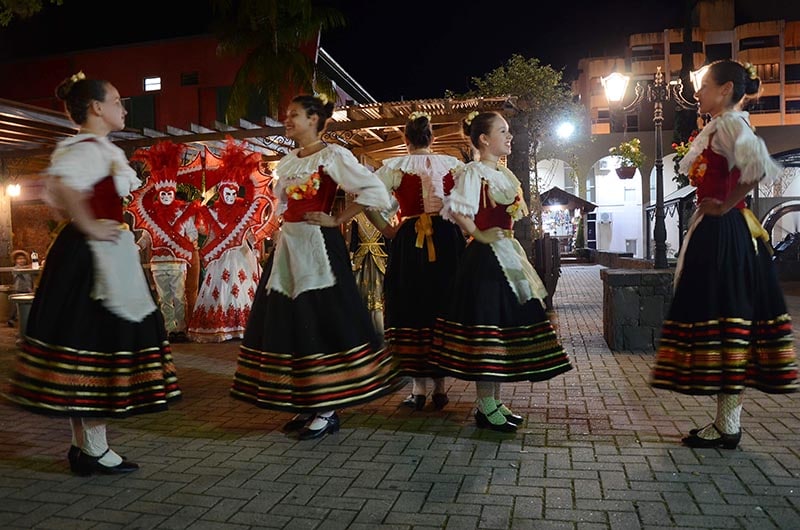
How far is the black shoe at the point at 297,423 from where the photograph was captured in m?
4.36

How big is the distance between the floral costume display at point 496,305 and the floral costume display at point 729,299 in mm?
780

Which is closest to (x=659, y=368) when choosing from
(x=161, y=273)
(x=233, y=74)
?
(x=161, y=273)

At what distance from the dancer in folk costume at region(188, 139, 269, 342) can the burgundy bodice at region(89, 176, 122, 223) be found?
467 centimetres

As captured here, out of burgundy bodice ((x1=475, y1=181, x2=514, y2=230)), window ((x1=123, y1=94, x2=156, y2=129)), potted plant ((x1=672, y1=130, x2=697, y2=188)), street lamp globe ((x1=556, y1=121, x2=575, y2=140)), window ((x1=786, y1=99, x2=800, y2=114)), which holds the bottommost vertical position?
burgundy bodice ((x1=475, y1=181, x2=514, y2=230))

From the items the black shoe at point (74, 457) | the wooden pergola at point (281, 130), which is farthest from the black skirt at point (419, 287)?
the wooden pergola at point (281, 130)

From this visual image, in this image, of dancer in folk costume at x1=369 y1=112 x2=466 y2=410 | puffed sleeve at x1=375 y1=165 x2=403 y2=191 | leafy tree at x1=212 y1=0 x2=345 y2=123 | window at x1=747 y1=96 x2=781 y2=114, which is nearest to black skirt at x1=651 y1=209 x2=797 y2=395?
dancer in folk costume at x1=369 y1=112 x2=466 y2=410

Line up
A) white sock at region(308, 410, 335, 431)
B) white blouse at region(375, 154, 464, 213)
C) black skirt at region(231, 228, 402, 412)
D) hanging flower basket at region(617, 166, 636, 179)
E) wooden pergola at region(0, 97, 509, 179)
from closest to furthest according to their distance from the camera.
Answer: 1. black skirt at region(231, 228, 402, 412)
2. white sock at region(308, 410, 335, 431)
3. white blouse at region(375, 154, 464, 213)
4. wooden pergola at region(0, 97, 509, 179)
5. hanging flower basket at region(617, 166, 636, 179)

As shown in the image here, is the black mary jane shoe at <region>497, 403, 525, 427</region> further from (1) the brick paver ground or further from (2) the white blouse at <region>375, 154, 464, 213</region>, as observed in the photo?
(2) the white blouse at <region>375, 154, 464, 213</region>

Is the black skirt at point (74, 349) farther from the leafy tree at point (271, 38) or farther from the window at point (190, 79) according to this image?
the window at point (190, 79)

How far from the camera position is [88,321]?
343 centimetres

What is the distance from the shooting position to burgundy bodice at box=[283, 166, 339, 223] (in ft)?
13.6

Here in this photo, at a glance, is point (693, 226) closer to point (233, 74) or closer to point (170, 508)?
point (170, 508)

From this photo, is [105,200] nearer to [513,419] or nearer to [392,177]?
[392,177]

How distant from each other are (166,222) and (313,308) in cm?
502
